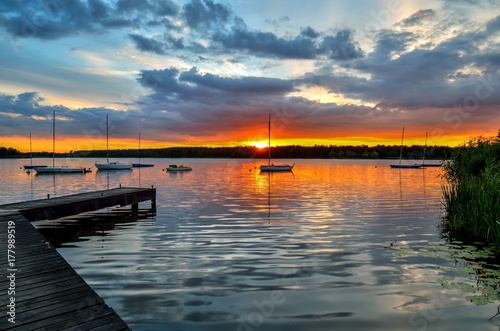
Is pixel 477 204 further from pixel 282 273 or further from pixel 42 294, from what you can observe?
pixel 42 294

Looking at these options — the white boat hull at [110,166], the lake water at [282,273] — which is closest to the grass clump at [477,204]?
the lake water at [282,273]

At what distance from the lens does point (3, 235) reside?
12258 millimetres

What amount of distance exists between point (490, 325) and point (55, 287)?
8.91m

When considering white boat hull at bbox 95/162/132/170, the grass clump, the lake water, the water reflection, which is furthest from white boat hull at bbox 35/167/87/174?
the grass clump

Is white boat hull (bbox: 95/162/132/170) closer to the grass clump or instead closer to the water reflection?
the water reflection

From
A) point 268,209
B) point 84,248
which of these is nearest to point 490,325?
point 84,248

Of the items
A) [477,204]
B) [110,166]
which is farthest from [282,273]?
[110,166]

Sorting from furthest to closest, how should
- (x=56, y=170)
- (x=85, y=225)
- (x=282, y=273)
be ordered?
(x=56, y=170)
(x=85, y=225)
(x=282, y=273)

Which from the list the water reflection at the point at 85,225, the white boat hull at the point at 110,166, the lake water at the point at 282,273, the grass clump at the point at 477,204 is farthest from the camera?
the white boat hull at the point at 110,166

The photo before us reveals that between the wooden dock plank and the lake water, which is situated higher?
the wooden dock plank

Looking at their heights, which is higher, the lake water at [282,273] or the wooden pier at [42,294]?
the wooden pier at [42,294]

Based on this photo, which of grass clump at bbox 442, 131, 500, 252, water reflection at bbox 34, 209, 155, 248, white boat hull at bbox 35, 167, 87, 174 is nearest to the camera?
grass clump at bbox 442, 131, 500, 252

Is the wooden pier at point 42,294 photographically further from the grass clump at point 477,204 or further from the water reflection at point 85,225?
the grass clump at point 477,204

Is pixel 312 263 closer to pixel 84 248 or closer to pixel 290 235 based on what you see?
pixel 290 235
